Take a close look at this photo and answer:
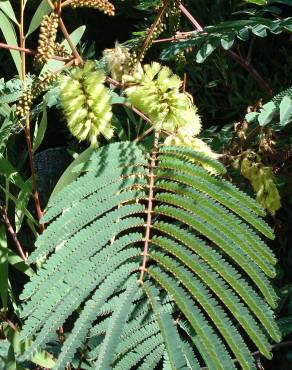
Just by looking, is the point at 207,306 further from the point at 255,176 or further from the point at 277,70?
the point at 277,70

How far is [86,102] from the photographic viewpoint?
1.05 metres

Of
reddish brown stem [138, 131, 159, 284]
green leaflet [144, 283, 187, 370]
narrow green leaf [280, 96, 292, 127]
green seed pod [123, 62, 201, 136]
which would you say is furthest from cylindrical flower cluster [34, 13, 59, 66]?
narrow green leaf [280, 96, 292, 127]

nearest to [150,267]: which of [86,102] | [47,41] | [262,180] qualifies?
[86,102]

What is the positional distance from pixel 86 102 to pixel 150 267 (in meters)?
0.28

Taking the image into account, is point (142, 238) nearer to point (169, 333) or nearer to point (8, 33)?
point (169, 333)

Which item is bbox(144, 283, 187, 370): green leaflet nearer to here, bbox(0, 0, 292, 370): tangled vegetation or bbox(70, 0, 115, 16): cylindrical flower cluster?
bbox(0, 0, 292, 370): tangled vegetation

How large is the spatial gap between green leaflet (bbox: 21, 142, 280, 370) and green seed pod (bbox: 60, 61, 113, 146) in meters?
0.12

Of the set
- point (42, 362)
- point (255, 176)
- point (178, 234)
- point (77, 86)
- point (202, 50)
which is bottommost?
point (42, 362)

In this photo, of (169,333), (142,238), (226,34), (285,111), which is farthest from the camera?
(226,34)

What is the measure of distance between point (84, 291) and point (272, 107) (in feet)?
2.18

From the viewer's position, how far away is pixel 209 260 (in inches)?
42.1

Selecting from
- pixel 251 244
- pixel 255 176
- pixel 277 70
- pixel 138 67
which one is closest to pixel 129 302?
pixel 251 244

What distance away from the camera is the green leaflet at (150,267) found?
1017mm

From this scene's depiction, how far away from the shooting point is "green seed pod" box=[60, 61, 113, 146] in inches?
41.3
